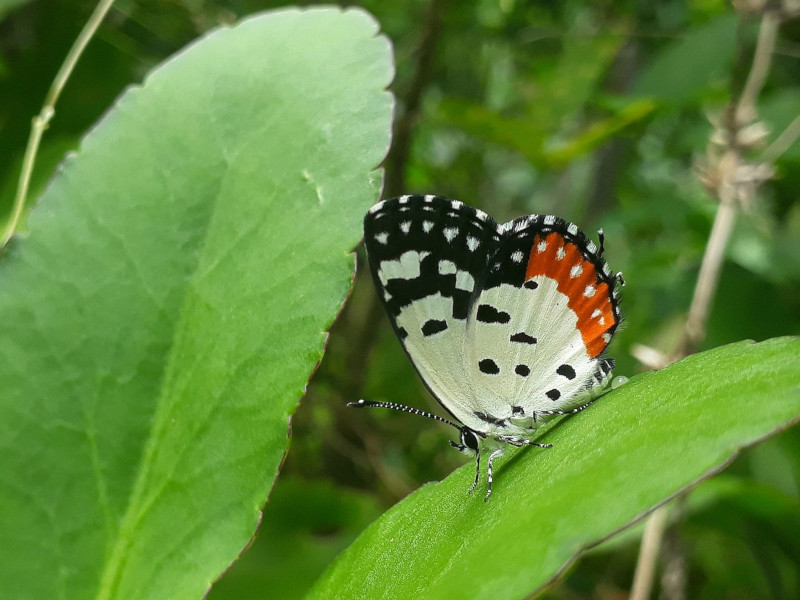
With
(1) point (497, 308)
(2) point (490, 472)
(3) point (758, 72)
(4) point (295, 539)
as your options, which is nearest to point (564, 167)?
(3) point (758, 72)

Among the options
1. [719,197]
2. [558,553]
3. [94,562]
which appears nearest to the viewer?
[558,553]

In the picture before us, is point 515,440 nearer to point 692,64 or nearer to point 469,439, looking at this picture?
point 469,439

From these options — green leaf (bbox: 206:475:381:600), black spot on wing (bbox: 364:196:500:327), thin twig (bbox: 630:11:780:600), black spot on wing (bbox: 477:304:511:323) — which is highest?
black spot on wing (bbox: 364:196:500:327)

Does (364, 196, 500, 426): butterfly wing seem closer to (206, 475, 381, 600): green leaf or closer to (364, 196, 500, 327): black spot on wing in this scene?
(364, 196, 500, 327): black spot on wing

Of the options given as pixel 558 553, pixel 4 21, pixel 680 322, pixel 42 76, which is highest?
pixel 4 21

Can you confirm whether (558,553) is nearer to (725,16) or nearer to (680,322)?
(725,16)

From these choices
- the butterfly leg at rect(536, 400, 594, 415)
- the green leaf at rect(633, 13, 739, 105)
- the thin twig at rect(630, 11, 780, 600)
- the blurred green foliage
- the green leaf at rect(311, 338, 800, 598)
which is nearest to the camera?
the green leaf at rect(311, 338, 800, 598)

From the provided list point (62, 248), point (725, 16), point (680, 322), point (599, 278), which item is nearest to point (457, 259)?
point (599, 278)

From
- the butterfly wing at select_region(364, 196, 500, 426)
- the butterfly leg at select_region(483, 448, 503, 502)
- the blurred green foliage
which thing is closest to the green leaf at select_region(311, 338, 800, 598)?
the butterfly leg at select_region(483, 448, 503, 502)
